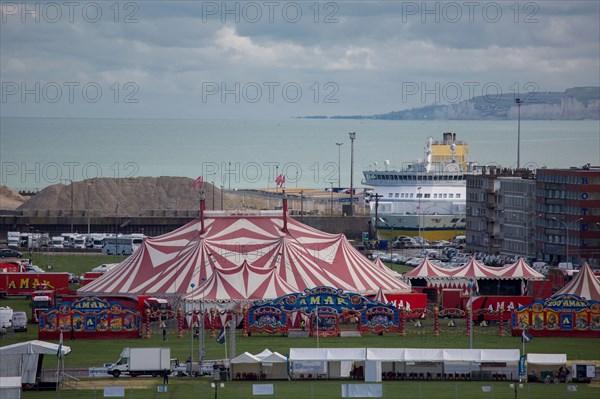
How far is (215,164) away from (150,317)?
14265cm

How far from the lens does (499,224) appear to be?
87.8m

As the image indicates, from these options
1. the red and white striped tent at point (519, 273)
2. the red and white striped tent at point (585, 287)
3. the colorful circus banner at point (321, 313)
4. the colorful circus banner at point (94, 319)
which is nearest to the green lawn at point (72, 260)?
the red and white striped tent at point (519, 273)

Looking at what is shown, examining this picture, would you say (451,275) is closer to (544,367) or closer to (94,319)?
(94,319)

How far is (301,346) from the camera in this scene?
46.0m

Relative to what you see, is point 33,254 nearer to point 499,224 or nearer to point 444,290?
point 499,224

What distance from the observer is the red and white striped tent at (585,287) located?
53000 mm

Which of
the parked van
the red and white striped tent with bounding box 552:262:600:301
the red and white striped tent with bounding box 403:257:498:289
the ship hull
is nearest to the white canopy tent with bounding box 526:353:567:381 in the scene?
the red and white striped tent with bounding box 552:262:600:301

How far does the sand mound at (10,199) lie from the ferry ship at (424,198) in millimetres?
31039

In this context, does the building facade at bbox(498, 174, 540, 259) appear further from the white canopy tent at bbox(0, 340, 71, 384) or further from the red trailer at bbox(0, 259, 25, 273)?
the white canopy tent at bbox(0, 340, 71, 384)

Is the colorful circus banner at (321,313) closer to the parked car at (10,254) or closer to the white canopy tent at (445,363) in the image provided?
the white canopy tent at (445,363)

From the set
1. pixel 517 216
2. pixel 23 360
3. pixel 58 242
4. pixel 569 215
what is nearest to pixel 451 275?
pixel 569 215

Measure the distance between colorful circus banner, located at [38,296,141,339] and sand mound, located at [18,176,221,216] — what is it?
60103 mm

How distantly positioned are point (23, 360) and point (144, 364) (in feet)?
11.2

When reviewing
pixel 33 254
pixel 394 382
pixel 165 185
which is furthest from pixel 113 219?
pixel 394 382
